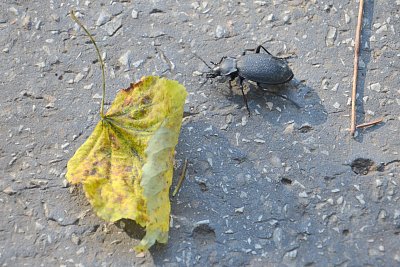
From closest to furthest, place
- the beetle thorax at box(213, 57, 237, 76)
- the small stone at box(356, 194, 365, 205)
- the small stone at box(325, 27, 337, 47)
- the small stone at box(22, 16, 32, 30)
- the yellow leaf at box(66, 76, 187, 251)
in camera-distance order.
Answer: the yellow leaf at box(66, 76, 187, 251) → the small stone at box(356, 194, 365, 205) → the beetle thorax at box(213, 57, 237, 76) → the small stone at box(325, 27, 337, 47) → the small stone at box(22, 16, 32, 30)

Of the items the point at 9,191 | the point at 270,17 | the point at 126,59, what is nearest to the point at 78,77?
the point at 126,59

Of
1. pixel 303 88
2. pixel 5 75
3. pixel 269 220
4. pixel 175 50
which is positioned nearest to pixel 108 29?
pixel 175 50

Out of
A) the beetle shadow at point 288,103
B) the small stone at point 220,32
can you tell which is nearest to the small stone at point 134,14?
the small stone at point 220,32

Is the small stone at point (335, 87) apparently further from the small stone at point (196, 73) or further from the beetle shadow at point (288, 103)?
the small stone at point (196, 73)

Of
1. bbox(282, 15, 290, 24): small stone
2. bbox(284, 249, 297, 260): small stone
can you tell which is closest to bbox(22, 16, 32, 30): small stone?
bbox(282, 15, 290, 24): small stone

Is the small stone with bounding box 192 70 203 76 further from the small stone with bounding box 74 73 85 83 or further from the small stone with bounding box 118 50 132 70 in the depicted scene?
the small stone with bounding box 74 73 85 83

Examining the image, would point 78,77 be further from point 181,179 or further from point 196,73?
point 181,179

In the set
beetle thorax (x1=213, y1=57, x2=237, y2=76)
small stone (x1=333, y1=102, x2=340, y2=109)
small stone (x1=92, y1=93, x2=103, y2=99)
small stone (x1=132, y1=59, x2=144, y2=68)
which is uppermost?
beetle thorax (x1=213, y1=57, x2=237, y2=76)
